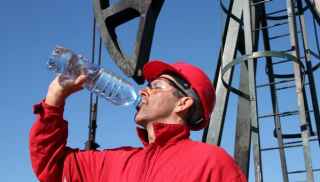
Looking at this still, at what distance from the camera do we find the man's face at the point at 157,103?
2.30m

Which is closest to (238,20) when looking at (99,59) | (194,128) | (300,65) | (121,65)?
(300,65)

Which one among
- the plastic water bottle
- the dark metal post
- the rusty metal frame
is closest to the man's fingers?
the plastic water bottle

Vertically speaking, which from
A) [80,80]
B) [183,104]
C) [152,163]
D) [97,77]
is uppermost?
[97,77]

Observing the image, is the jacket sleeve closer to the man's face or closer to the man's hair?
the man's face

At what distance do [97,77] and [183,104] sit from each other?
0.91 m

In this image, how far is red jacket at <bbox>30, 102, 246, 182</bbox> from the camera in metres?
2.03

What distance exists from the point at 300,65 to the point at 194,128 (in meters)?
2.15

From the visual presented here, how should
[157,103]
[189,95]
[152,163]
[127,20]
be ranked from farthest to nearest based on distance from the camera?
[127,20] → [189,95] → [157,103] → [152,163]

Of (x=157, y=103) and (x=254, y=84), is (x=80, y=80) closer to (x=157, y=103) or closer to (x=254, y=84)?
(x=157, y=103)

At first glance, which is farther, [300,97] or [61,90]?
[300,97]

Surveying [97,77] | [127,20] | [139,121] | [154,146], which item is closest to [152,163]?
[154,146]

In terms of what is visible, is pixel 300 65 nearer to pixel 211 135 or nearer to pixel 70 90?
pixel 211 135

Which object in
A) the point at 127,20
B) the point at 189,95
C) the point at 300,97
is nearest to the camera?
the point at 189,95

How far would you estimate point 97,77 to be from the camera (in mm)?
3146
